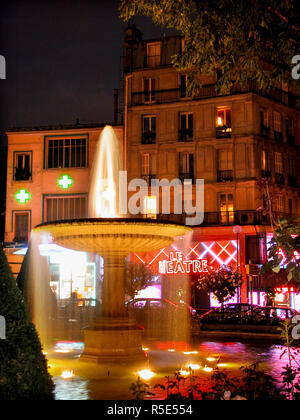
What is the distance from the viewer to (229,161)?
35.0m

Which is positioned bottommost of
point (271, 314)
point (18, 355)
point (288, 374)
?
point (271, 314)

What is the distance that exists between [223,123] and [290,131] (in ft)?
20.1

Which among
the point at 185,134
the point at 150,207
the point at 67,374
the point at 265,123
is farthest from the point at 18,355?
the point at 265,123

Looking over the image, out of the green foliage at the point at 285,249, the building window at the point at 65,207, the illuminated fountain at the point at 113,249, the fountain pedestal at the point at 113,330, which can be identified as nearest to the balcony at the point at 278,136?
the building window at the point at 65,207

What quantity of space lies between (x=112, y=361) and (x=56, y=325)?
863 cm

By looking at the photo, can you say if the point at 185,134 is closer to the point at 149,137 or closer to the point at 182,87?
the point at 149,137

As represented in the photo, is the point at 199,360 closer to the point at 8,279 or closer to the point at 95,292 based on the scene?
the point at 8,279

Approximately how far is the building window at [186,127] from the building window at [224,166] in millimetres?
2393

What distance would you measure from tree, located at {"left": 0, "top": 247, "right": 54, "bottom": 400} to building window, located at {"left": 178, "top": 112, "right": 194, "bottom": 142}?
31.3 m

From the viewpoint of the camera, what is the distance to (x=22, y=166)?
3497 cm

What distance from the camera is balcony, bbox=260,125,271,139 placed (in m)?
35.5

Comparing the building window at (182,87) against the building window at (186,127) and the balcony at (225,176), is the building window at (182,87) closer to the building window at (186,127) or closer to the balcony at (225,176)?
the building window at (186,127)

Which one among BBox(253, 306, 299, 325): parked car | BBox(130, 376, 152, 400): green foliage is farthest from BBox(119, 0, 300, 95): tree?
BBox(253, 306, 299, 325): parked car

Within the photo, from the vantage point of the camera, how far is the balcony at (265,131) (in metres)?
35.5
